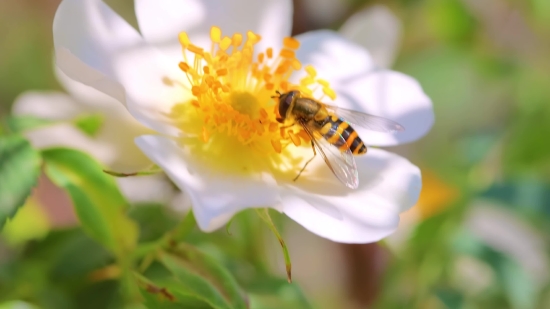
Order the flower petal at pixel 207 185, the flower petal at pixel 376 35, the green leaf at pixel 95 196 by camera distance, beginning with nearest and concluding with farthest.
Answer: the flower petal at pixel 207 185 → the green leaf at pixel 95 196 → the flower petal at pixel 376 35

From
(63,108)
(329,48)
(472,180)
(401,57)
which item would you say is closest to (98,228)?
(63,108)

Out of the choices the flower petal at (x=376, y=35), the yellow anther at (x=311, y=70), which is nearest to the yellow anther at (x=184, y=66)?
the yellow anther at (x=311, y=70)

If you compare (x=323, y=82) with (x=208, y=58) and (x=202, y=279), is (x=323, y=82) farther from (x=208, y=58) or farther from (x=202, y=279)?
(x=202, y=279)

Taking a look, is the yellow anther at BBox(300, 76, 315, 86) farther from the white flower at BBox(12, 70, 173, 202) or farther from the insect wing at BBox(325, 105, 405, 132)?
the white flower at BBox(12, 70, 173, 202)

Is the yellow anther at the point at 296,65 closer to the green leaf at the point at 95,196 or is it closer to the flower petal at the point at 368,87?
the flower petal at the point at 368,87

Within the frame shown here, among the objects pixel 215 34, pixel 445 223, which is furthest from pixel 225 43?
pixel 445 223

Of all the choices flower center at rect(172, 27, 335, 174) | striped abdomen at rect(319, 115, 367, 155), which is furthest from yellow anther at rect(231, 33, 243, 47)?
striped abdomen at rect(319, 115, 367, 155)

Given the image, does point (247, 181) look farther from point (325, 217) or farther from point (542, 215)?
point (542, 215)
